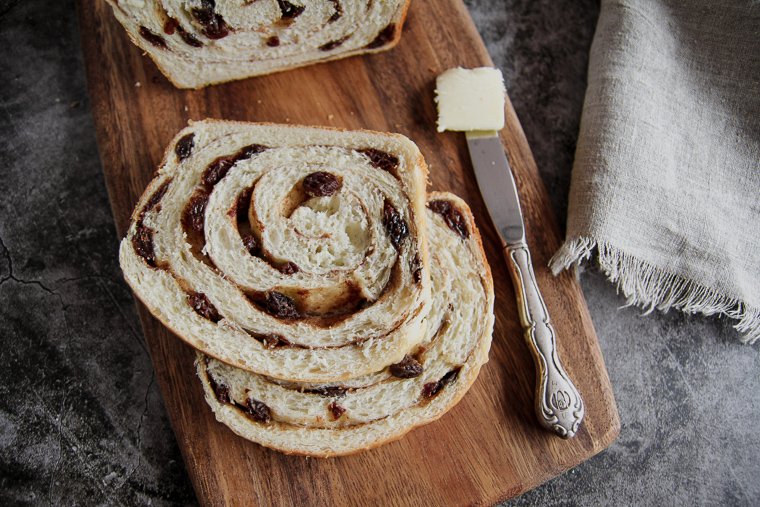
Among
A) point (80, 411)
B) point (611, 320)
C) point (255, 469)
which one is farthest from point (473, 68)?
point (80, 411)

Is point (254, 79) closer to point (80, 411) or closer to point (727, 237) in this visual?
point (80, 411)

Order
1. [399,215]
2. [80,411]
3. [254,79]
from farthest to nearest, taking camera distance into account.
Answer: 1. [254,79]
2. [80,411]
3. [399,215]

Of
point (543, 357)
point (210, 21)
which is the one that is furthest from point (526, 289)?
point (210, 21)

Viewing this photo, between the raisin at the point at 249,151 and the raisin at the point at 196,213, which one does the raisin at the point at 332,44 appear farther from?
the raisin at the point at 196,213

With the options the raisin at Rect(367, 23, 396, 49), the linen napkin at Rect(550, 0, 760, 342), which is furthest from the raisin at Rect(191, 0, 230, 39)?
the linen napkin at Rect(550, 0, 760, 342)

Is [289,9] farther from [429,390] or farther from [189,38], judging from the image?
[429,390]

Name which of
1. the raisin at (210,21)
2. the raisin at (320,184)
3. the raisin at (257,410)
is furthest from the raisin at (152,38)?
the raisin at (257,410)
